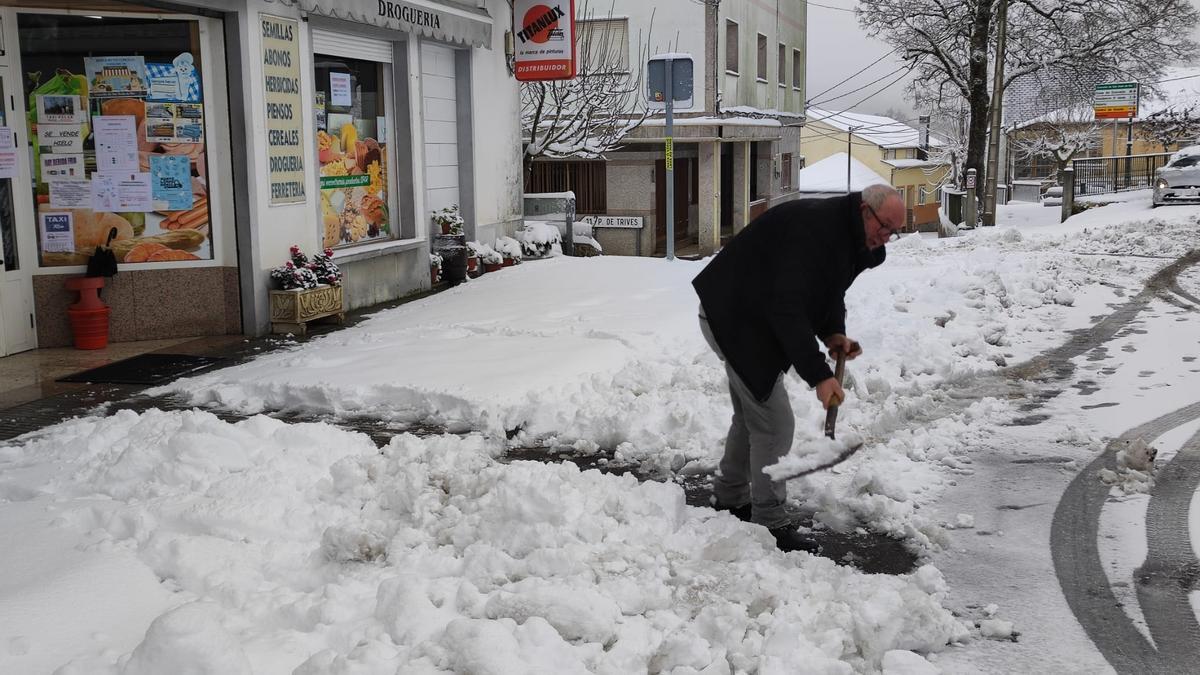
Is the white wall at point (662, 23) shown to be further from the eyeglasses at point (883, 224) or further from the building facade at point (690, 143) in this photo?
the eyeglasses at point (883, 224)

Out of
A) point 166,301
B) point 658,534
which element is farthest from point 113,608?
point 166,301

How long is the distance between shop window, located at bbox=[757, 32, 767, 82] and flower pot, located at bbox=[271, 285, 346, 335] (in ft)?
81.2

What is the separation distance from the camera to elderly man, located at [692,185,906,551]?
16.2 ft

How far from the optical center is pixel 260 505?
4.96 metres

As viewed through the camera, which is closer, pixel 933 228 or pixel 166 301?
pixel 166 301

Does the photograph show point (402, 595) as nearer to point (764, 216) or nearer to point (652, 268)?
point (764, 216)

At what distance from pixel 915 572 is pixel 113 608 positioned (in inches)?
124

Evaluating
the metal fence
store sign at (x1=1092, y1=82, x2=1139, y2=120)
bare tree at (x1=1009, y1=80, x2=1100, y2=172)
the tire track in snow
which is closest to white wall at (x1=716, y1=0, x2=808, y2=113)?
store sign at (x1=1092, y1=82, x2=1139, y2=120)

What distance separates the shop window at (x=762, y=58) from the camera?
1314 inches

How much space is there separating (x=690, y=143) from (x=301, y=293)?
21.4 meters

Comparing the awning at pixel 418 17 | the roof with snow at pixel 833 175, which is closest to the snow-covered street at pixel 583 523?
the awning at pixel 418 17

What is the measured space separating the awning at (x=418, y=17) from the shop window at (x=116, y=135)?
4.79 feet

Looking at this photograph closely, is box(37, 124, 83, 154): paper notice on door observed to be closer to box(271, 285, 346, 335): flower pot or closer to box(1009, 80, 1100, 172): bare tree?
box(271, 285, 346, 335): flower pot

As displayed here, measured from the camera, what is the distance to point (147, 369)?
29.3 feet
